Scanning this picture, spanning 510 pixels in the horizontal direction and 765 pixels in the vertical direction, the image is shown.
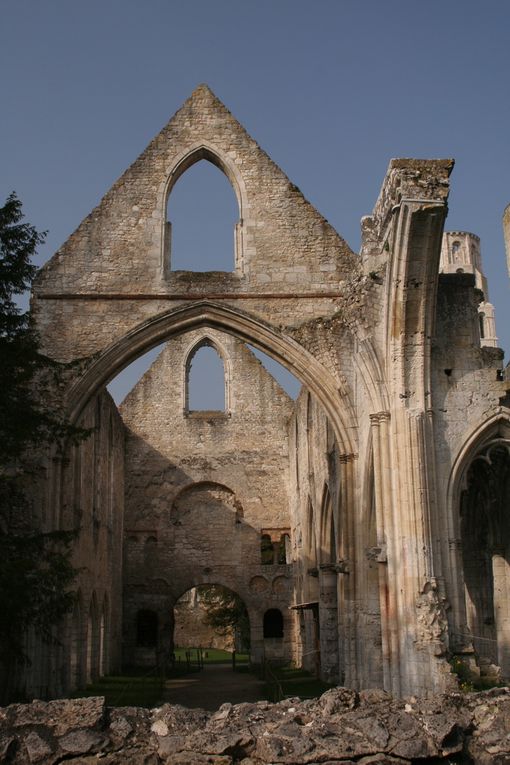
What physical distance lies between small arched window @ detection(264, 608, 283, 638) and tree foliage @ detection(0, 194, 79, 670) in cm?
1176

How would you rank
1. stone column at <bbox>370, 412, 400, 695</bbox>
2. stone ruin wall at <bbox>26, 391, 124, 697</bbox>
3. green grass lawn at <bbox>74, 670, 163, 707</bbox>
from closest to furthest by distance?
stone column at <bbox>370, 412, 400, 695</bbox>
green grass lawn at <bbox>74, 670, 163, 707</bbox>
stone ruin wall at <bbox>26, 391, 124, 697</bbox>

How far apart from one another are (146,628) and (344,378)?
473 inches

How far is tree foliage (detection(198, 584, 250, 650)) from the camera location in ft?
101

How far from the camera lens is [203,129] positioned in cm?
→ 1480

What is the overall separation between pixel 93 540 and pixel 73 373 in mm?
6389

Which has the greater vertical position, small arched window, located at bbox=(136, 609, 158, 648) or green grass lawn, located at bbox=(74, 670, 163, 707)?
small arched window, located at bbox=(136, 609, 158, 648)

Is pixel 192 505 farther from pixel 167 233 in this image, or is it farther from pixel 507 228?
pixel 507 228

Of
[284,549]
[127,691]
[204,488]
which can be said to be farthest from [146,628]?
[127,691]

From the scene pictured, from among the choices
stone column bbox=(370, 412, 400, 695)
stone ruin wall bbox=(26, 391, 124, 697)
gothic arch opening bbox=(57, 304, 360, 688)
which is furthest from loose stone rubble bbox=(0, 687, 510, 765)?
gothic arch opening bbox=(57, 304, 360, 688)

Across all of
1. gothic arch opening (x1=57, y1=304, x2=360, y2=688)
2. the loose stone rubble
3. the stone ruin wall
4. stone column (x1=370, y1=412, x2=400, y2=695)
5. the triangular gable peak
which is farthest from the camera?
gothic arch opening (x1=57, y1=304, x2=360, y2=688)

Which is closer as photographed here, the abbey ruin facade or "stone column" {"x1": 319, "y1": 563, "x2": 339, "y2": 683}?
the abbey ruin facade

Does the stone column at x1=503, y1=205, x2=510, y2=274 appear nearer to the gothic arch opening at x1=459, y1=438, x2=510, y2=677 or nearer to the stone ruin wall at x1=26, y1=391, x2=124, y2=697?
the gothic arch opening at x1=459, y1=438, x2=510, y2=677

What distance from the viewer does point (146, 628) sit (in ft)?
75.9

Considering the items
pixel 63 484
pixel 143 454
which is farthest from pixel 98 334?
pixel 143 454
